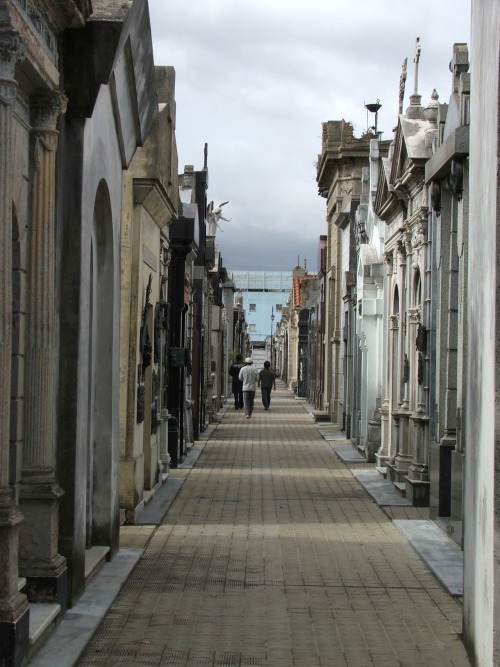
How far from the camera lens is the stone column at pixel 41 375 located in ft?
22.8

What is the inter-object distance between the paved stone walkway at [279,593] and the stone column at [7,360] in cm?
93

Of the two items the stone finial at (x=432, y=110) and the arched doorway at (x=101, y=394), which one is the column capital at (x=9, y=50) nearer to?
the arched doorway at (x=101, y=394)

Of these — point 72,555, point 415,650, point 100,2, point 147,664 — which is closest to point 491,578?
point 415,650

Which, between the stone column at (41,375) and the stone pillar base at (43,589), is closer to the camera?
the stone column at (41,375)

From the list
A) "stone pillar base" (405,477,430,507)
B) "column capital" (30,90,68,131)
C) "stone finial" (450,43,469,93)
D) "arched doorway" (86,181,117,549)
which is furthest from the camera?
"stone pillar base" (405,477,430,507)

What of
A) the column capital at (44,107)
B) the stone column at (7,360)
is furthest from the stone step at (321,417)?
the stone column at (7,360)

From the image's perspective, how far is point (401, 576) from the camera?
9352mm

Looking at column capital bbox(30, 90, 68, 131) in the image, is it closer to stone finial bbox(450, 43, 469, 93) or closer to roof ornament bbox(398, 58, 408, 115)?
stone finial bbox(450, 43, 469, 93)

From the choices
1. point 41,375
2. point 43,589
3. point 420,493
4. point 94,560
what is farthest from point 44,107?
Answer: point 420,493

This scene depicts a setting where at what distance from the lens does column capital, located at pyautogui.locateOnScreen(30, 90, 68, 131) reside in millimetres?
6902

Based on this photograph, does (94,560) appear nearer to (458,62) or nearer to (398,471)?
(458,62)

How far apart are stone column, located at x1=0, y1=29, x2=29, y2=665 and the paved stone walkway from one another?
0.93 meters

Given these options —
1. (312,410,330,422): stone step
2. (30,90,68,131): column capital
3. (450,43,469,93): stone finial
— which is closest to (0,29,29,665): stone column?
(30,90,68,131): column capital

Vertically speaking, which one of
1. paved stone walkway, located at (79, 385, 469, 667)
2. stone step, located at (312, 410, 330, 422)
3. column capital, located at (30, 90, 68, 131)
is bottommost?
paved stone walkway, located at (79, 385, 469, 667)
